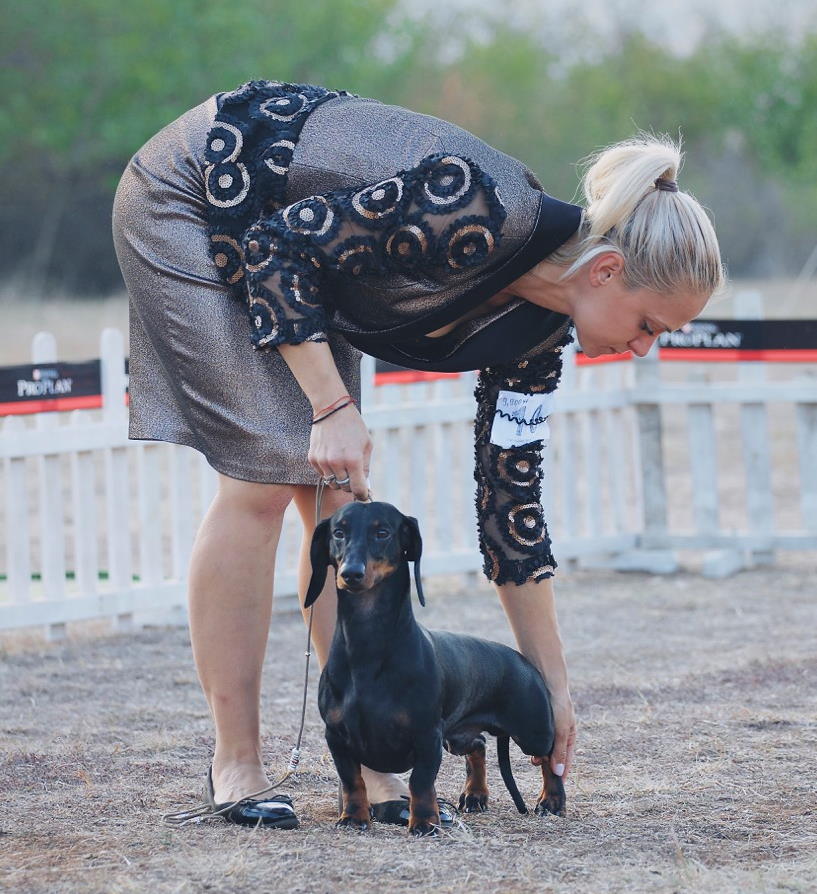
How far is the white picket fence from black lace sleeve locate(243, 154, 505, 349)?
10.4 ft

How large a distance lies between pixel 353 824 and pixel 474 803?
35cm

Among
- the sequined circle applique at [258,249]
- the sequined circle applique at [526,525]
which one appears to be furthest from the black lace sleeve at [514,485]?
the sequined circle applique at [258,249]

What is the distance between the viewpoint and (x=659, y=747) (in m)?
3.40

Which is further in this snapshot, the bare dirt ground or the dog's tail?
the dog's tail

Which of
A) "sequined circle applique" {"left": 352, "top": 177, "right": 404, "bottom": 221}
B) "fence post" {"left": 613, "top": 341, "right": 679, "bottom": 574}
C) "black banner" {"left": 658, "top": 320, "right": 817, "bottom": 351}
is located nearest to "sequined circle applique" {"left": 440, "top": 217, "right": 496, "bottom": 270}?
"sequined circle applique" {"left": 352, "top": 177, "right": 404, "bottom": 221}

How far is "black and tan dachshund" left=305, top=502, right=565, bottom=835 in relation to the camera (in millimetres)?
2445

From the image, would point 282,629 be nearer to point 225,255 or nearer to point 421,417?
point 421,417

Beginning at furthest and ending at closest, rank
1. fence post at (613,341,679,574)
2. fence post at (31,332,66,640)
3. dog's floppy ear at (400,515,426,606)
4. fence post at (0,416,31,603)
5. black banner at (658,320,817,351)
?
fence post at (613,341,679,574) → black banner at (658,320,817,351) → fence post at (31,332,66,640) → fence post at (0,416,31,603) → dog's floppy ear at (400,515,426,606)

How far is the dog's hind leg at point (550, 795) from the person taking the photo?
2764 millimetres

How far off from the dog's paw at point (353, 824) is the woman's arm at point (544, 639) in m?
0.48

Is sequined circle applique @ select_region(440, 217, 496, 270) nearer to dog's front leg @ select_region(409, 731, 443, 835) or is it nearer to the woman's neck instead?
the woman's neck

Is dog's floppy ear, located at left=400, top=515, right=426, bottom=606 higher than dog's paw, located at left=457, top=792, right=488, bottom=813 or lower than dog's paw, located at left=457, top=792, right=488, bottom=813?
higher

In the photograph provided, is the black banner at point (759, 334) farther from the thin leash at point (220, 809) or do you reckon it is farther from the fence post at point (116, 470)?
the thin leash at point (220, 809)

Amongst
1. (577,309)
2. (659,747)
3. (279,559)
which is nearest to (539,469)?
(577,309)
